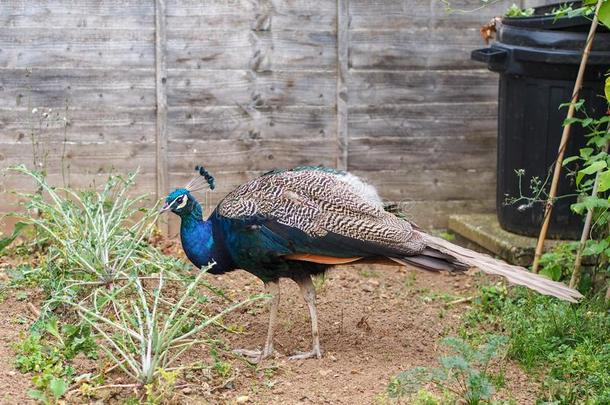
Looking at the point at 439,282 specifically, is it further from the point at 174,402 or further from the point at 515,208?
the point at 174,402

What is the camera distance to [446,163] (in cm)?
794

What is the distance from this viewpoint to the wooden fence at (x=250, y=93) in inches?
291

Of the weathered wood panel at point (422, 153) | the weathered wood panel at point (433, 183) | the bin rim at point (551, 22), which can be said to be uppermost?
the bin rim at point (551, 22)

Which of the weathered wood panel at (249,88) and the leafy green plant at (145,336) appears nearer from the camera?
the leafy green plant at (145,336)

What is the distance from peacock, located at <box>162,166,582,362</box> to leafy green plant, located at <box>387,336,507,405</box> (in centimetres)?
61

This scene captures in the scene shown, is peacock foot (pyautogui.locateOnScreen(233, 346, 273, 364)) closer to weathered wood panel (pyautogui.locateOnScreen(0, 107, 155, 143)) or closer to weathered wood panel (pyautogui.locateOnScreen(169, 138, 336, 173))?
weathered wood panel (pyautogui.locateOnScreen(169, 138, 336, 173))

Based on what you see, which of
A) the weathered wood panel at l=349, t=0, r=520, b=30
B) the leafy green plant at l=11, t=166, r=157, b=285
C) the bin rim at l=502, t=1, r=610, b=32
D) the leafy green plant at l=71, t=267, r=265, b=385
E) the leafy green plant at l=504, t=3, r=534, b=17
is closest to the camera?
the leafy green plant at l=71, t=267, r=265, b=385

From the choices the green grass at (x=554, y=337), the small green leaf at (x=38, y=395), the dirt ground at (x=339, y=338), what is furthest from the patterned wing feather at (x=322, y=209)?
the small green leaf at (x=38, y=395)

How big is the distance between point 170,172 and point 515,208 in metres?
2.48

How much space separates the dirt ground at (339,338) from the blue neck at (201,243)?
46 cm

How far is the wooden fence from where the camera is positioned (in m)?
7.39

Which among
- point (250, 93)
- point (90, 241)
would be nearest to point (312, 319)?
point (90, 241)

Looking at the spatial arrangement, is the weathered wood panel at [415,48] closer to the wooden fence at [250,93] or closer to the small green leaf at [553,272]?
the wooden fence at [250,93]

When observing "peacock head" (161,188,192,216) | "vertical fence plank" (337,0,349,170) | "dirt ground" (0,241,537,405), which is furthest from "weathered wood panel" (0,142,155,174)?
"peacock head" (161,188,192,216)
